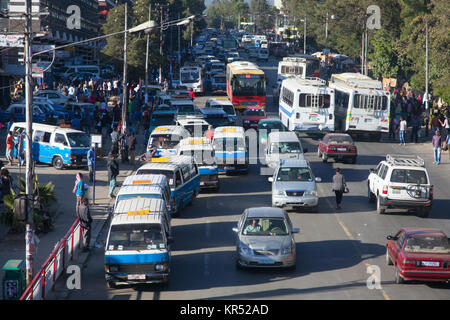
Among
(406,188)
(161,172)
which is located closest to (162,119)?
(161,172)

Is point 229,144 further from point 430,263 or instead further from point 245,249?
point 430,263

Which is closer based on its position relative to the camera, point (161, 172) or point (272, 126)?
point (161, 172)

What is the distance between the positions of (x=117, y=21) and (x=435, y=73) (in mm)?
27438

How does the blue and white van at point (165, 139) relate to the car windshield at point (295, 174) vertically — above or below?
above

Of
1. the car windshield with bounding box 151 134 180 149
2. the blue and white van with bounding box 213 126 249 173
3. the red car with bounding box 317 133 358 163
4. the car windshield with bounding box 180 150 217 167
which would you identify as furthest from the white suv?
the car windshield with bounding box 151 134 180 149

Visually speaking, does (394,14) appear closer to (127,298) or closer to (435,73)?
(435,73)

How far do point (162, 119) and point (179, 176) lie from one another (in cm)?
1793

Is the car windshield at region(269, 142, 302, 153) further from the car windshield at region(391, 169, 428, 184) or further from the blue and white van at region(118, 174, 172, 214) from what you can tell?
the blue and white van at region(118, 174, 172, 214)

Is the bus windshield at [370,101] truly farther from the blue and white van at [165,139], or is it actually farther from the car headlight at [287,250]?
the car headlight at [287,250]

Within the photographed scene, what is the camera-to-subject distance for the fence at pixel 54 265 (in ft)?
50.9

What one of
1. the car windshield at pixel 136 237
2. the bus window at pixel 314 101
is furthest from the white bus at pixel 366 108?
the car windshield at pixel 136 237

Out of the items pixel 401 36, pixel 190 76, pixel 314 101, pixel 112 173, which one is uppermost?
pixel 401 36

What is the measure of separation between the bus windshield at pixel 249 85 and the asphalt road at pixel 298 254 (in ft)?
76.1

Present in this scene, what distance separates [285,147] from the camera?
108 ft
